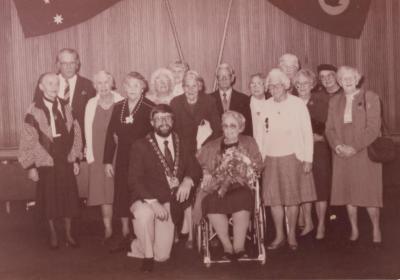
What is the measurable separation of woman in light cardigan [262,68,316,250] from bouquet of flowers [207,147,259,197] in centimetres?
30

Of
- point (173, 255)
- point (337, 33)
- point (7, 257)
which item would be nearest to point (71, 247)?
point (7, 257)

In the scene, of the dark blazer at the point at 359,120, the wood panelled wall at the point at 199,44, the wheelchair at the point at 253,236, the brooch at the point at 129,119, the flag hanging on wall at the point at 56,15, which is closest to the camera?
the wheelchair at the point at 253,236

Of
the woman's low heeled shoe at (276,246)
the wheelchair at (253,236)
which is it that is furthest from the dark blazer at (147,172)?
the woman's low heeled shoe at (276,246)

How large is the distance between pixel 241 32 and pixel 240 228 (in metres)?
2.76

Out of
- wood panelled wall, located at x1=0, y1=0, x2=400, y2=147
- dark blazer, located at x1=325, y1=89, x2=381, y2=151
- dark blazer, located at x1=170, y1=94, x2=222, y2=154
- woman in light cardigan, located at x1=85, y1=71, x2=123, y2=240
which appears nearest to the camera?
dark blazer, located at x1=325, y1=89, x2=381, y2=151

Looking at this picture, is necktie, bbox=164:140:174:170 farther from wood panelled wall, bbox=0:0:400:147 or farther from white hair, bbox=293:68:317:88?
wood panelled wall, bbox=0:0:400:147

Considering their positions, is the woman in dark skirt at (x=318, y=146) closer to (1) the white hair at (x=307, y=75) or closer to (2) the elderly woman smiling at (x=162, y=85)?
(1) the white hair at (x=307, y=75)

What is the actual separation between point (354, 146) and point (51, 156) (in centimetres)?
217

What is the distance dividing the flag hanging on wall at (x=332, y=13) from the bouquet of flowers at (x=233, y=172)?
238cm

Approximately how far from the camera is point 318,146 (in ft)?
14.9

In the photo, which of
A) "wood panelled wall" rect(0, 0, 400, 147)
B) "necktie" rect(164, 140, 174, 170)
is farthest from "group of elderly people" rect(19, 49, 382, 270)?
"wood panelled wall" rect(0, 0, 400, 147)

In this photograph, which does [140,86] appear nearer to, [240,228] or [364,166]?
[240,228]

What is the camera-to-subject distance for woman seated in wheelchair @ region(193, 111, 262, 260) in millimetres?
3830

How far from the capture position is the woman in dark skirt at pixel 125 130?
426 centimetres
